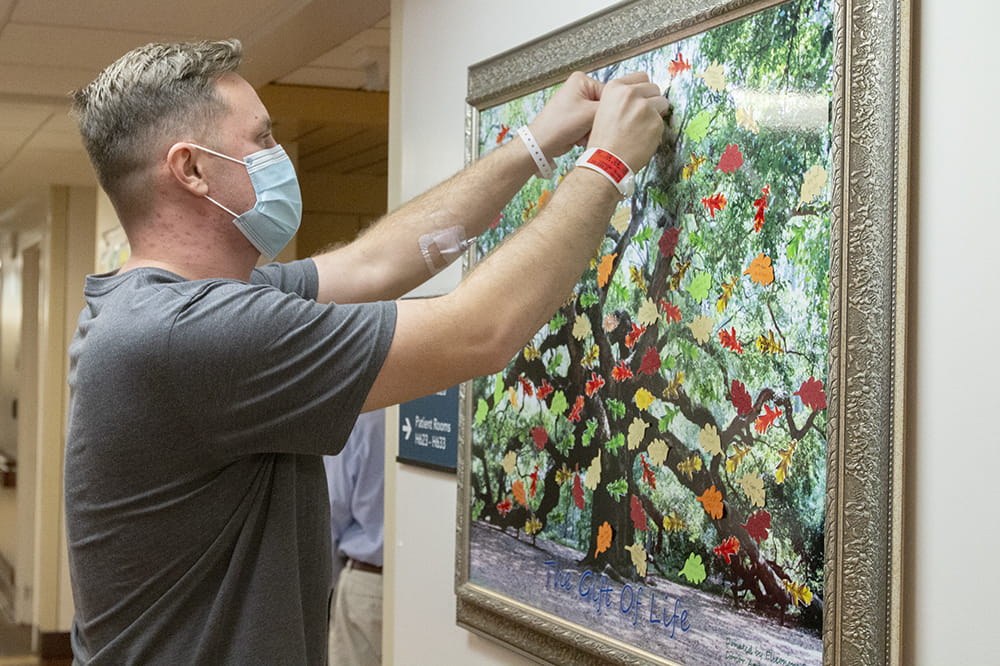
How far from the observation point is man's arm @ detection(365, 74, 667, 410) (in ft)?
4.22

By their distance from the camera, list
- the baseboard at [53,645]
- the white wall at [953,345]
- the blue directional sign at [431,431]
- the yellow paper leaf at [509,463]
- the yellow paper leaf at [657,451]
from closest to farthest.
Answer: the white wall at [953,345] < the yellow paper leaf at [657,451] < the yellow paper leaf at [509,463] < the blue directional sign at [431,431] < the baseboard at [53,645]

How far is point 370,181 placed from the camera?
7598 mm

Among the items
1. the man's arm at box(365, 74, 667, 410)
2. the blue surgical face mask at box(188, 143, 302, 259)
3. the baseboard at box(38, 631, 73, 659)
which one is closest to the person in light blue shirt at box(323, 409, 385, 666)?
the blue surgical face mask at box(188, 143, 302, 259)

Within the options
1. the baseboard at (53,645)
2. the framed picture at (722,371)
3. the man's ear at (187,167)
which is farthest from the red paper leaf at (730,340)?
the baseboard at (53,645)

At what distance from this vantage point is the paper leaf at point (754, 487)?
4.74ft

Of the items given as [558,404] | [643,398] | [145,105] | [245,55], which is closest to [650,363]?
[643,398]

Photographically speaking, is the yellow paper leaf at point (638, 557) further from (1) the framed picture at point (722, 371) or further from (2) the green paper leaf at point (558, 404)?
(2) the green paper leaf at point (558, 404)

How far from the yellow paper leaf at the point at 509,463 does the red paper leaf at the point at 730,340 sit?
0.57 m

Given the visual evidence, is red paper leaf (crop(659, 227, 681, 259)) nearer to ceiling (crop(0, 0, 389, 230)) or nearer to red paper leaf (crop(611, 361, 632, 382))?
red paper leaf (crop(611, 361, 632, 382))

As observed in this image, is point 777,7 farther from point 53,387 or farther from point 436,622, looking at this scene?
point 53,387

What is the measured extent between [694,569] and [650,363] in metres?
0.30

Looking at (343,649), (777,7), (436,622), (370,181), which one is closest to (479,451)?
(436,622)

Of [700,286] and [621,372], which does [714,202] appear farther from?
[621,372]

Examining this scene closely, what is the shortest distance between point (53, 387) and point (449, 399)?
5758 mm
